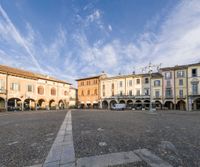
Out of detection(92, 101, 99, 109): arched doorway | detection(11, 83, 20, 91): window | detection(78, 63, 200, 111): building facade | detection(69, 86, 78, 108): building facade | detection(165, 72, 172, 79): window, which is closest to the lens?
detection(11, 83, 20, 91): window

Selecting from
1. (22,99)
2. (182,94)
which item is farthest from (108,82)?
(22,99)

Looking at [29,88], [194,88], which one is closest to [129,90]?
[194,88]

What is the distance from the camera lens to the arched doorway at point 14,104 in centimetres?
2978

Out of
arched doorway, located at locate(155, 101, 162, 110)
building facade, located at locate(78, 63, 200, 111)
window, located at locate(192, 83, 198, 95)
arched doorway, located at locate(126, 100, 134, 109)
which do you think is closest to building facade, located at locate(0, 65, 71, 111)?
building facade, located at locate(78, 63, 200, 111)

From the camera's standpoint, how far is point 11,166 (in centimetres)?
354

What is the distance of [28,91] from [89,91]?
67.5ft

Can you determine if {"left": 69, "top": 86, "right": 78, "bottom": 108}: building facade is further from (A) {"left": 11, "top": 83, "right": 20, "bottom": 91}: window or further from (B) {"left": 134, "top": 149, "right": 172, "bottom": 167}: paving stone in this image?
(B) {"left": 134, "top": 149, "right": 172, "bottom": 167}: paving stone

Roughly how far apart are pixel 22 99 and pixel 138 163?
1305 inches

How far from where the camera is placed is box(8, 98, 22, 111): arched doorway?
97.7 feet

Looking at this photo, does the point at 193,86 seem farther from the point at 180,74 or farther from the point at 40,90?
the point at 40,90

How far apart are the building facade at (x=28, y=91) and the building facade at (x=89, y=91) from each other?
6.91 meters

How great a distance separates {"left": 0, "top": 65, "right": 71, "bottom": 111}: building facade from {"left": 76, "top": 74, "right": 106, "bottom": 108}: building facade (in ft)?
22.7

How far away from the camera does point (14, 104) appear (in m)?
31.1

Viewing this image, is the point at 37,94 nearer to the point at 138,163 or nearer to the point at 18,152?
the point at 18,152
